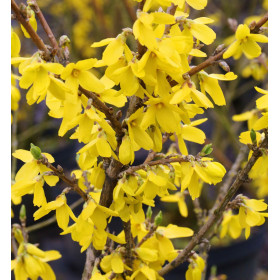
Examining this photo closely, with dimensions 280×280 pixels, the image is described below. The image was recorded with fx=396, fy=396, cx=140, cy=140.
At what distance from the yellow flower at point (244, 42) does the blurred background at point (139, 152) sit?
766 millimetres

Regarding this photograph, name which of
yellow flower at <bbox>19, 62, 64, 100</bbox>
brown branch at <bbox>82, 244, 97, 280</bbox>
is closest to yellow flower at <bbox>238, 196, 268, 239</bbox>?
brown branch at <bbox>82, 244, 97, 280</bbox>

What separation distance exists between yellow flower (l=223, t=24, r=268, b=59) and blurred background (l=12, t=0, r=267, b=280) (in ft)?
2.51

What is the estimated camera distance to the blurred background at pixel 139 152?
192 centimetres

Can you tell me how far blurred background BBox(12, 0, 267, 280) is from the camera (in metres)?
1.92

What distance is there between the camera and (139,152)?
2818 millimetres

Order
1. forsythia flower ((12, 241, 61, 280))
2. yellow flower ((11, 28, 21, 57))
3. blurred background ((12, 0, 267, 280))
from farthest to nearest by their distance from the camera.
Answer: blurred background ((12, 0, 267, 280)) < forsythia flower ((12, 241, 61, 280)) < yellow flower ((11, 28, 21, 57))

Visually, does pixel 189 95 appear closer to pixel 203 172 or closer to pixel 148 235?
pixel 203 172

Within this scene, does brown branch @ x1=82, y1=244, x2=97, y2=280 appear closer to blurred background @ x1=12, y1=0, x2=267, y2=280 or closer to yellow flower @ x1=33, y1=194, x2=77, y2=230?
yellow flower @ x1=33, y1=194, x2=77, y2=230

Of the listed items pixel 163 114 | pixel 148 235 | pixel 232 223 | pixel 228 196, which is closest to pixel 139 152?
pixel 232 223

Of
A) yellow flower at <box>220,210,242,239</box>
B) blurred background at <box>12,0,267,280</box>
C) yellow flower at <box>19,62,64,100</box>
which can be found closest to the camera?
yellow flower at <box>19,62,64,100</box>

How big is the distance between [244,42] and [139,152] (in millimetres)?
2212

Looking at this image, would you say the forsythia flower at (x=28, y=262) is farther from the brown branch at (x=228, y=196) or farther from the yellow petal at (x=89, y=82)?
the yellow petal at (x=89, y=82)

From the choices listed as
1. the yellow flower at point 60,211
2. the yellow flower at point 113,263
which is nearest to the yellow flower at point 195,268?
the yellow flower at point 113,263

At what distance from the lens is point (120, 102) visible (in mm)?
697
